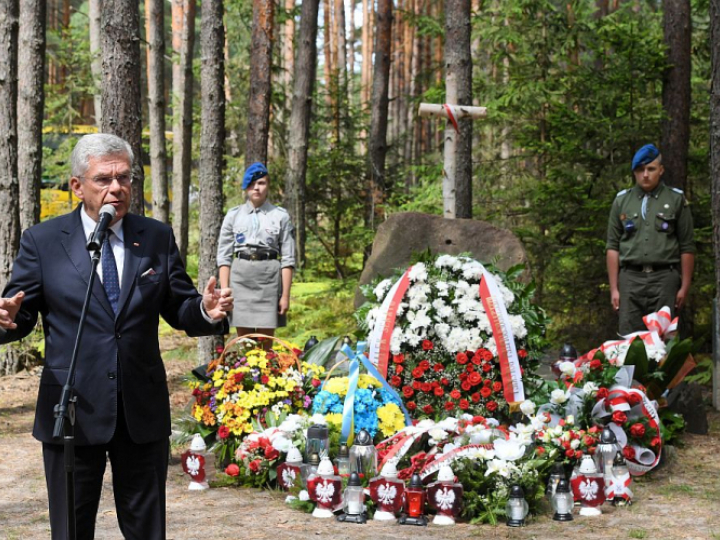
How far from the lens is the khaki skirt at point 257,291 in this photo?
8.37 meters

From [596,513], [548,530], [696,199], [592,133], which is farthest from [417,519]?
[696,199]

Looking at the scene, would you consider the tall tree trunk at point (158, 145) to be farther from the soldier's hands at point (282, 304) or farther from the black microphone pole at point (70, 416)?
the black microphone pole at point (70, 416)

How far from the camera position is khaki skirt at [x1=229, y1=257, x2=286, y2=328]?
8.37m

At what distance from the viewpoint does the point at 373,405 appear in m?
6.32

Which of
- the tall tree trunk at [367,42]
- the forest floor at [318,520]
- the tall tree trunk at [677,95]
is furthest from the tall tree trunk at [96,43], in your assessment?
the tall tree trunk at [367,42]

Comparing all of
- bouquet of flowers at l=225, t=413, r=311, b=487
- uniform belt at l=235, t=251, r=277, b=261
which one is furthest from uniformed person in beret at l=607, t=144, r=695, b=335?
bouquet of flowers at l=225, t=413, r=311, b=487

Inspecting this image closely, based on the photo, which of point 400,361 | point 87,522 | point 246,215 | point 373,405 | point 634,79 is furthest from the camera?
point 634,79

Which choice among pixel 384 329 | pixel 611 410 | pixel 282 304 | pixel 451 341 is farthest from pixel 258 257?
pixel 611 410

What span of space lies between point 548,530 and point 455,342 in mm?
1706

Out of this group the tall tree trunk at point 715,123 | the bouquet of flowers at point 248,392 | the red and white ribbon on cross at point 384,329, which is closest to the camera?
the bouquet of flowers at point 248,392

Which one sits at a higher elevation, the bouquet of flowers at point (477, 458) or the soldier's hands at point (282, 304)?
the soldier's hands at point (282, 304)

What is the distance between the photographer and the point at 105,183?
134 inches

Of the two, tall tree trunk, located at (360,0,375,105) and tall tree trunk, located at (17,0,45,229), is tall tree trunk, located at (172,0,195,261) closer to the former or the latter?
tall tree trunk, located at (17,0,45,229)

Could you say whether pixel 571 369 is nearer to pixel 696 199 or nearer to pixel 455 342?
pixel 455 342
